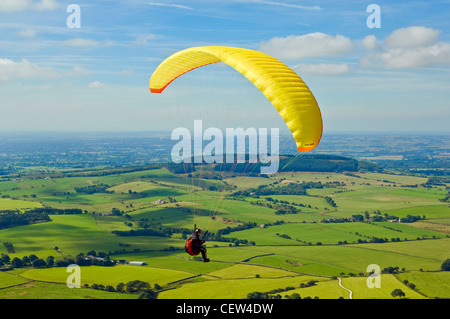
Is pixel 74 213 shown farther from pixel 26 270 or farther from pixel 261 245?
pixel 261 245

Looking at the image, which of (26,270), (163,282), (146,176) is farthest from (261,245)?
(146,176)

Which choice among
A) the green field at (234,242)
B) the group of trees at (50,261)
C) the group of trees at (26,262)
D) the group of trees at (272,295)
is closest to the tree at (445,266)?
the green field at (234,242)

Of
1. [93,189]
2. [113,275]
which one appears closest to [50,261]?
[113,275]

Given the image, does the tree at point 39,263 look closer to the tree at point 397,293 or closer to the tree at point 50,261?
the tree at point 50,261

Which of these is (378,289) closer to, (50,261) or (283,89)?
(283,89)

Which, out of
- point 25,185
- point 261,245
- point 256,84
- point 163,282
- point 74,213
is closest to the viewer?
point 256,84

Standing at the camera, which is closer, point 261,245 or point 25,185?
point 261,245
